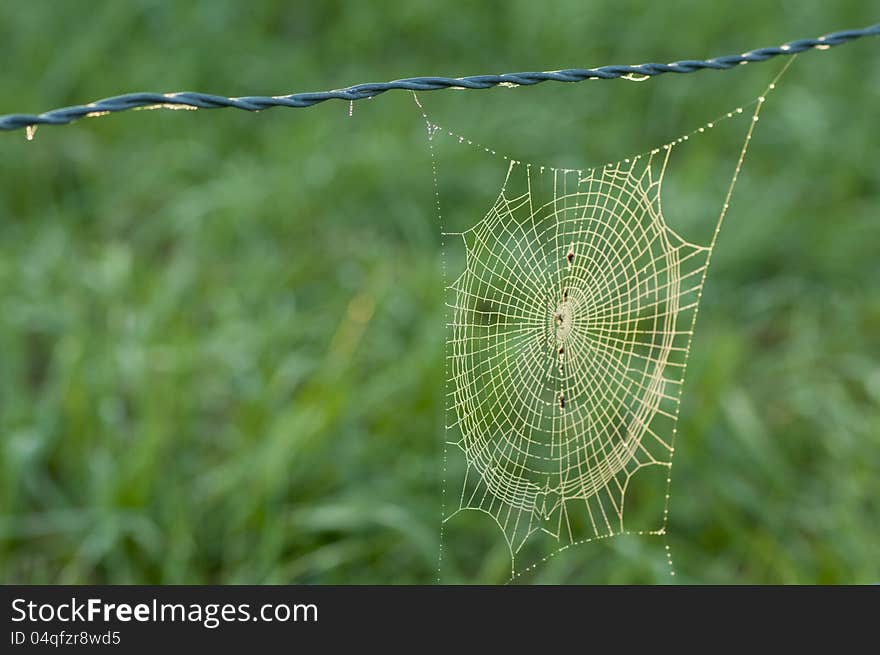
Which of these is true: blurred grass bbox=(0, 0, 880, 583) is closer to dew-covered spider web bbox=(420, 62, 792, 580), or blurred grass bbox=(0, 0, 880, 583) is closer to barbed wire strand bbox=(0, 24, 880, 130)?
dew-covered spider web bbox=(420, 62, 792, 580)

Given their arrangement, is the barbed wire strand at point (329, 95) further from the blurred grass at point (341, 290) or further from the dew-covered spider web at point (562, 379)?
the blurred grass at point (341, 290)

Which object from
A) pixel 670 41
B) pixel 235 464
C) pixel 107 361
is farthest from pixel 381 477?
pixel 670 41

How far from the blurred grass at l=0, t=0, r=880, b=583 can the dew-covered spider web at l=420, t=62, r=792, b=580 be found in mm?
129

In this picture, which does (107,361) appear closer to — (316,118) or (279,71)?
(316,118)

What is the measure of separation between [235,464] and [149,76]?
287 cm

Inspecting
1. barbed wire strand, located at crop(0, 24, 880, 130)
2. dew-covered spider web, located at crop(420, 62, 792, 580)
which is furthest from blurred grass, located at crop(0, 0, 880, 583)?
barbed wire strand, located at crop(0, 24, 880, 130)

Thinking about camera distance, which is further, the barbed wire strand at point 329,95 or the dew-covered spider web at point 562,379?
the dew-covered spider web at point 562,379

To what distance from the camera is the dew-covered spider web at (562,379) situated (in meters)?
2.15

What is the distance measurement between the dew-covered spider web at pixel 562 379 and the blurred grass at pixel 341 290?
13 cm

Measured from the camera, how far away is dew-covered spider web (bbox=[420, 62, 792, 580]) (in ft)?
7.04

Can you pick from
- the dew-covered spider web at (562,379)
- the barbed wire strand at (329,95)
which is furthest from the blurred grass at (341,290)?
the barbed wire strand at (329,95)

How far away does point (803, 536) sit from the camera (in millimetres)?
3072

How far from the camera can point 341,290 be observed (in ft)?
12.7

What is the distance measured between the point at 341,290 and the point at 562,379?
1.73m
